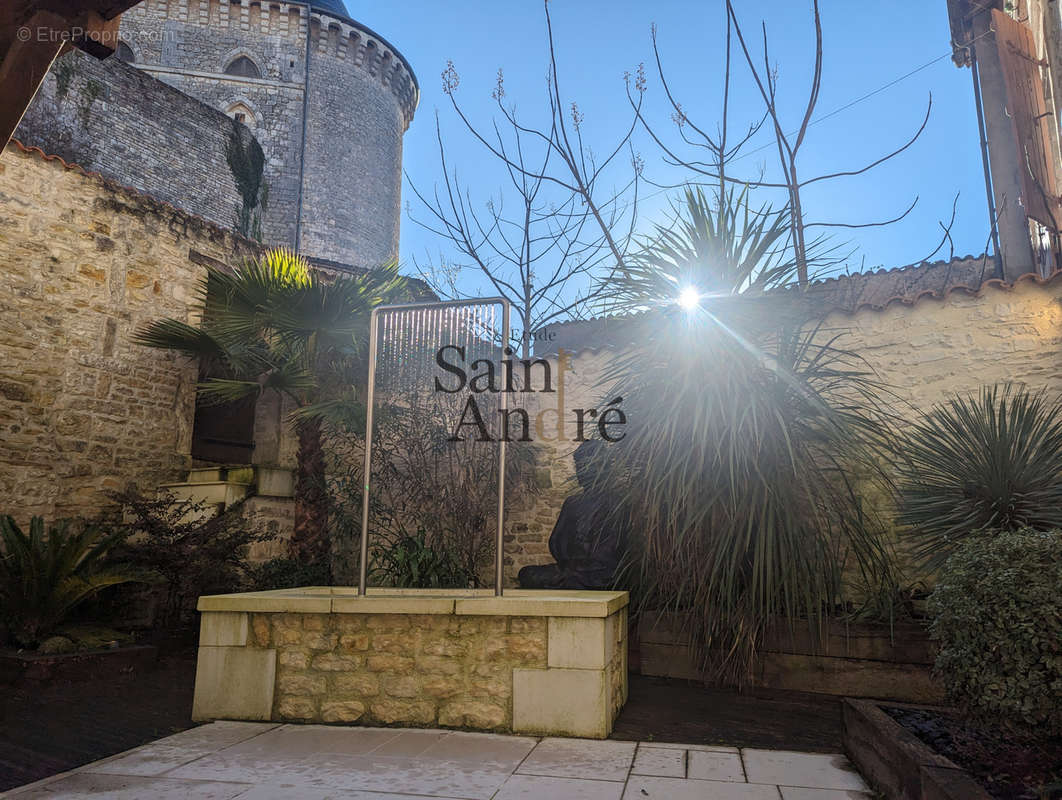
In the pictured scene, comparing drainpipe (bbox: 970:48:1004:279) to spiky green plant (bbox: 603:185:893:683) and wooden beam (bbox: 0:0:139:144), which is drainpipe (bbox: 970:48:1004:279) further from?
wooden beam (bbox: 0:0:139:144)

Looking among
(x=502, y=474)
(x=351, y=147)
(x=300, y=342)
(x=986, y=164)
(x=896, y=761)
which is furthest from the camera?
(x=351, y=147)

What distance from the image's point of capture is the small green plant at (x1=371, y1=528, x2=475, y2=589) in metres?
6.01

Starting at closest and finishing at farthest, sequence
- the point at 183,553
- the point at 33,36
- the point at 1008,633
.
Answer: the point at 33,36 < the point at 1008,633 < the point at 183,553

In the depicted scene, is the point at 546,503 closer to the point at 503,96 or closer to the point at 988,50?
the point at 503,96

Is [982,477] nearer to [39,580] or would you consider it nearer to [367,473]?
[367,473]

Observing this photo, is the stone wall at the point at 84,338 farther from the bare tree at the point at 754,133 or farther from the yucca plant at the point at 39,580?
the bare tree at the point at 754,133

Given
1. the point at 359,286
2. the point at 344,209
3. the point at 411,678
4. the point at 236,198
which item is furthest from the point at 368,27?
the point at 411,678

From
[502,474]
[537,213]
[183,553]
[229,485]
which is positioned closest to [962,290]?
[502,474]

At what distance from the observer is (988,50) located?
823 cm

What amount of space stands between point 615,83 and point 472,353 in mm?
4539

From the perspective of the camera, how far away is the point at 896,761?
2.34 metres

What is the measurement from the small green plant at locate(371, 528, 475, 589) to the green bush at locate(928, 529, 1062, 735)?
14.0 ft

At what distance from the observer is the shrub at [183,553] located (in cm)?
555

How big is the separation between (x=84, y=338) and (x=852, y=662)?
694 centimetres
